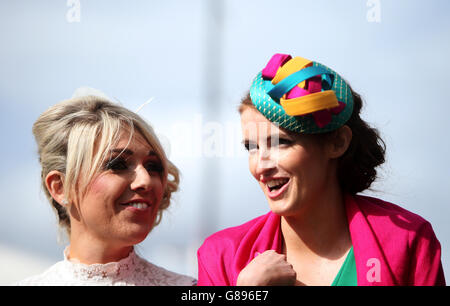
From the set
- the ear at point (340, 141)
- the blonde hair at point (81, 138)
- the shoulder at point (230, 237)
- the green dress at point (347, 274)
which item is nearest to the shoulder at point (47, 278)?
the blonde hair at point (81, 138)

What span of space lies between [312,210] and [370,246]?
0.31 m

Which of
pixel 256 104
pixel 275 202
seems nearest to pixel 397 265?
pixel 275 202

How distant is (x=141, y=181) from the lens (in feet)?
9.03

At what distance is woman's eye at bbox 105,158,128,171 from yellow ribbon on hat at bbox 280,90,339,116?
90cm

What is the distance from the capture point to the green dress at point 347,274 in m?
2.44

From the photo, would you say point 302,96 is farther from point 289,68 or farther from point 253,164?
point 253,164

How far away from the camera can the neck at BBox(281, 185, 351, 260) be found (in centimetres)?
259

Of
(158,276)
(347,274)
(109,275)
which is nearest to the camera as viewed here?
(347,274)

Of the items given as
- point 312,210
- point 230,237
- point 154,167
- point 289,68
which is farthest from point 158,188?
point 289,68

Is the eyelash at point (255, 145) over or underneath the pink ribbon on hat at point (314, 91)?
underneath

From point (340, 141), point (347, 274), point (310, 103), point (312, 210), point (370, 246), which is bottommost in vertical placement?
point (347, 274)

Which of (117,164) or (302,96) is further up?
(302,96)

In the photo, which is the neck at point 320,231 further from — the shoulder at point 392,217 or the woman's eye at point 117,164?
the woman's eye at point 117,164
